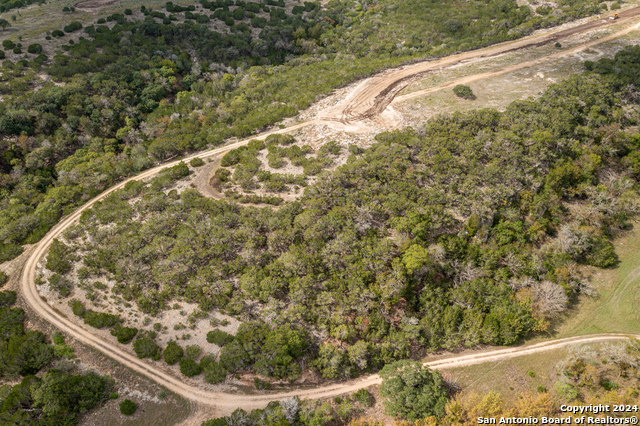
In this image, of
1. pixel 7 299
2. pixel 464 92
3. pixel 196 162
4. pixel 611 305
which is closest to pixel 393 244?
pixel 611 305

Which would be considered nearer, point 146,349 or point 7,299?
point 146,349

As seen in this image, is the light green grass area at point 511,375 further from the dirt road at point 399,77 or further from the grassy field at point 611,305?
the dirt road at point 399,77

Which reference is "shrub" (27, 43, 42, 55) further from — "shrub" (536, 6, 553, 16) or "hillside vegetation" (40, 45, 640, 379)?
"shrub" (536, 6, 553, 16)

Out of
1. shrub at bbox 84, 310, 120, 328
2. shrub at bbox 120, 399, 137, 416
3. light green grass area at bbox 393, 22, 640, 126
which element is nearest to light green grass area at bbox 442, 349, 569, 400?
shrub at bbox 120, 399, 137, 416

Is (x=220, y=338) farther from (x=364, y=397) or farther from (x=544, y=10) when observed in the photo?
(x=544, y=10)

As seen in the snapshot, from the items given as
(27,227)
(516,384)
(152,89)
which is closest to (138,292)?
(27,227)

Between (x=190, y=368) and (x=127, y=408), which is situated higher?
(x=190, y=368)

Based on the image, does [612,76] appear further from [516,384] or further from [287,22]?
[287,22]
